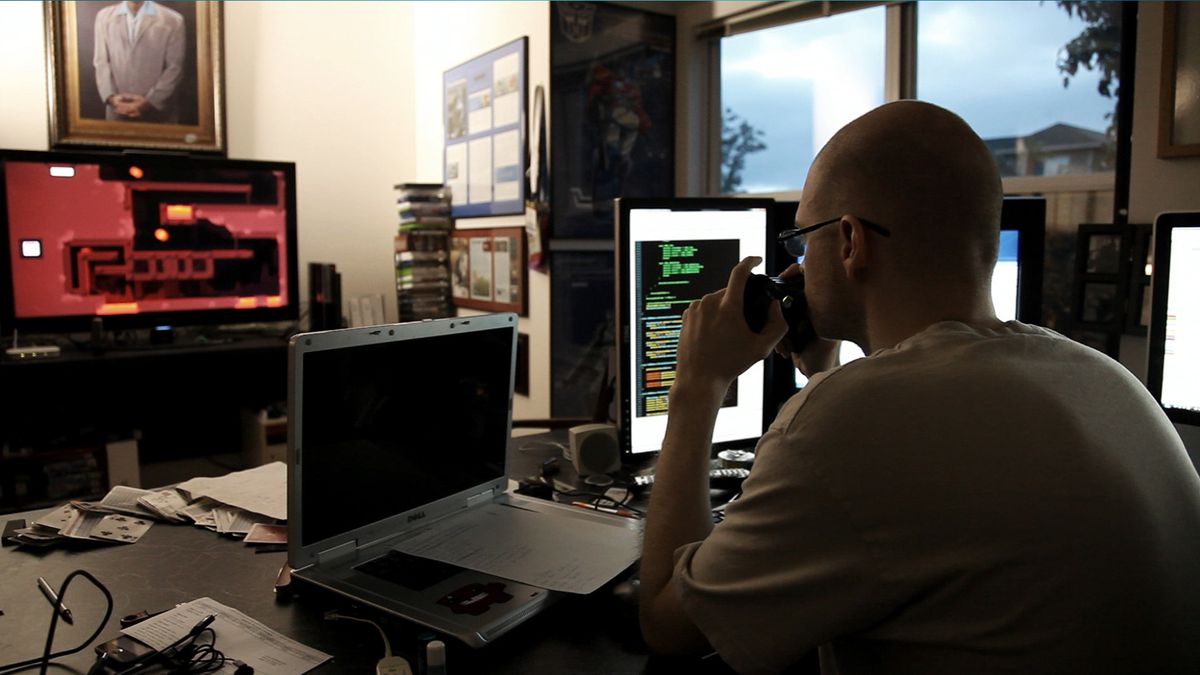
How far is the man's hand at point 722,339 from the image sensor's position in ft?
3.69

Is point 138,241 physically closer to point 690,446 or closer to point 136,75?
point 136,75

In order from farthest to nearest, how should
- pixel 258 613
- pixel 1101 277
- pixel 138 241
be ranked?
pixel 138 241
pixel 1101 277
pixel 258 613

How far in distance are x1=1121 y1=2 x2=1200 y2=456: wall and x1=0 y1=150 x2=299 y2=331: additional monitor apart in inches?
118

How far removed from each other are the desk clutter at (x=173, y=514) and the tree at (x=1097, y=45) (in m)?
2.18

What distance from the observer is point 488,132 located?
3.57 meters

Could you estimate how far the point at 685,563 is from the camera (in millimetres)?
904

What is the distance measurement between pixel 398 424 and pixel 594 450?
56 cm

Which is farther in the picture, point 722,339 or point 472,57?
point 472,57

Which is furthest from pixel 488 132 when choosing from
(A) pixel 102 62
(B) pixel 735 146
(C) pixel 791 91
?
(A) pixel 102 62

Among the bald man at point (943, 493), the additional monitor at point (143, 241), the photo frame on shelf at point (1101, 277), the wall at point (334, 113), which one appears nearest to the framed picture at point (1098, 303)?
the photo frame on shelf at point (1101, 277)

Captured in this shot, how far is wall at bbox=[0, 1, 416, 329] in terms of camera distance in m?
3.77

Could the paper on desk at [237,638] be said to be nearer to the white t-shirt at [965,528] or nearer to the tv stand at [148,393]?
the white t-shirt at [965,528]

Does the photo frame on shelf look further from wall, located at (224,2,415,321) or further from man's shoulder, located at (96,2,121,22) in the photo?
man's shoulder, located at (96,2,121,22)

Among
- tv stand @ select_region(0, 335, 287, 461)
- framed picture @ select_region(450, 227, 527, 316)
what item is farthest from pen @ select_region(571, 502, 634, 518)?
tv stand @ select_region(0, 335, 287, 461)
